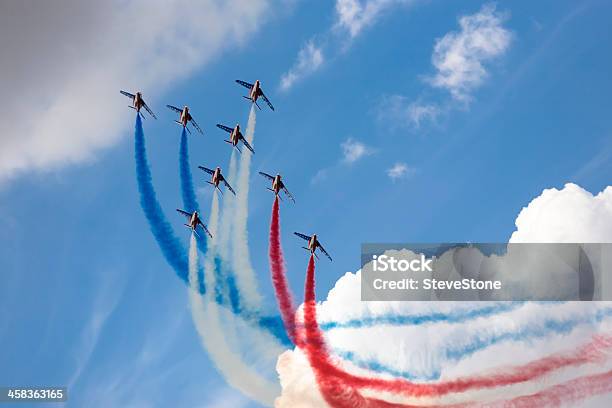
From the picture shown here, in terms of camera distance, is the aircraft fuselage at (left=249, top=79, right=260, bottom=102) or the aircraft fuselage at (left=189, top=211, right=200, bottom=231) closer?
the aircraft fuselage at (left=189, top=211, right=200, bottom=231)

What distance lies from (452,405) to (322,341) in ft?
75.3

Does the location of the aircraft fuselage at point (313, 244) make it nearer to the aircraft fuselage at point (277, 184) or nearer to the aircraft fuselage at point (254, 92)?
the aircraft fuselage at point (277, 184)

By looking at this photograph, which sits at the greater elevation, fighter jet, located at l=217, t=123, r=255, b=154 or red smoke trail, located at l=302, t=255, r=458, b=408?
fighter jet, located at l=217, t=123, r=255, b=154

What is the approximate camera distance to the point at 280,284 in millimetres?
121812

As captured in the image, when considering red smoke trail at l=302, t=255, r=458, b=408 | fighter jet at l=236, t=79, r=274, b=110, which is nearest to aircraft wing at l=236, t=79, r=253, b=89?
fighter jet at l=236, t=79, r=274, b=110

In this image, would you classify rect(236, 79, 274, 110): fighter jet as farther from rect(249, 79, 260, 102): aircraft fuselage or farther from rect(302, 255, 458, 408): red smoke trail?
rect(302, 255, 458, 408): red smoke trail

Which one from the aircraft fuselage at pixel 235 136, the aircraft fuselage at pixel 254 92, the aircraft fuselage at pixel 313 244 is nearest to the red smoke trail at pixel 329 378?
the aircraft fuselage at pixel 313 244

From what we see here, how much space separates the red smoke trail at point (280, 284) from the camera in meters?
120

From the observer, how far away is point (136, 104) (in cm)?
13925

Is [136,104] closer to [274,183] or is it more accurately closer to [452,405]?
[274,183]

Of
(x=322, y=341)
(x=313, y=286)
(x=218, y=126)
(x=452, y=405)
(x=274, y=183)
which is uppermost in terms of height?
(x=218, y=126)

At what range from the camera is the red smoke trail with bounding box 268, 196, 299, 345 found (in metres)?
120

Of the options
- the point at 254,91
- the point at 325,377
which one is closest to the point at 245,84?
the point at 254,91

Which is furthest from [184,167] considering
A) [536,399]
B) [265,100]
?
[536,399]
